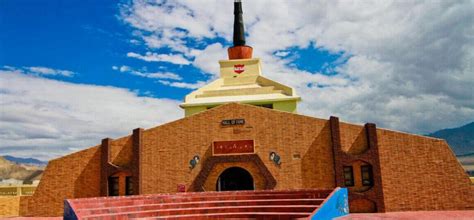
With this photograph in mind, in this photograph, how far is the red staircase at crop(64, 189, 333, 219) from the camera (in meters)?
15.3

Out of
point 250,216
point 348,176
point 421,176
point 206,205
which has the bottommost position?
point 250,216

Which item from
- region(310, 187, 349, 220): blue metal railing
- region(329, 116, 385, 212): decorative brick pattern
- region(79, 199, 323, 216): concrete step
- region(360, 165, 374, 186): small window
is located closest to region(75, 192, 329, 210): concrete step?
region(79, 199, 323, 216): concrete step

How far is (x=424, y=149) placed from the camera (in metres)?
20.0

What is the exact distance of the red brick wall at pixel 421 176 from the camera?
19.6 metres

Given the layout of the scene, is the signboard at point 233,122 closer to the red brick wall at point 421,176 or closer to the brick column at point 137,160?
the brick column at point 137,160

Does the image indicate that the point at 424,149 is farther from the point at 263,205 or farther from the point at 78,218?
the point at 78,218

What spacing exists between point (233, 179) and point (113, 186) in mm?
6977

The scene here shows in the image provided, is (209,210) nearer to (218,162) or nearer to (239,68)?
(218,162)

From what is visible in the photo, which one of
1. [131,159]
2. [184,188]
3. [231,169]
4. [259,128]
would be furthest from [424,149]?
[131,159]

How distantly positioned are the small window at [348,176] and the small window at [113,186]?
41.8 ft

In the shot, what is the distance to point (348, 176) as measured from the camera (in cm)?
2097

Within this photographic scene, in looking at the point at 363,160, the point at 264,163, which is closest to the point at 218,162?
the point at 264,163

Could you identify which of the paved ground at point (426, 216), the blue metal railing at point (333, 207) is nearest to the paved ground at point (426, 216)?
the paved ground at point (426, 216)

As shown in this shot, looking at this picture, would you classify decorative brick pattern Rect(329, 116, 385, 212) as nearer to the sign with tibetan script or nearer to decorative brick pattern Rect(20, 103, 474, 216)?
decorative brick pattern Rect(20, 103, 474, 216)
